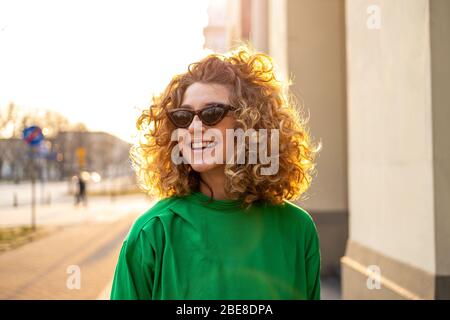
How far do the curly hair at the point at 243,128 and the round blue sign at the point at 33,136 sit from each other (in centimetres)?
1122

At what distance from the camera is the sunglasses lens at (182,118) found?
1.84 metres

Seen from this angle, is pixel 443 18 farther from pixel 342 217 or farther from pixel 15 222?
pixel 15 222

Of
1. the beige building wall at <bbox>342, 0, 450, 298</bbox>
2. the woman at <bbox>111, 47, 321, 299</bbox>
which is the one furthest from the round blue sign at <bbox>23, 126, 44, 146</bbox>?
the woman at <bbox>111, 47, 321, 299</bbox>

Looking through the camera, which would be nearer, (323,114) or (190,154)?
(190,154)

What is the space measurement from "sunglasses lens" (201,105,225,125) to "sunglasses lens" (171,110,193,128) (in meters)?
0.06

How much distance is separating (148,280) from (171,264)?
4.6 inches

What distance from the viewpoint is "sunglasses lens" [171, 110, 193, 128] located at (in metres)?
1.84

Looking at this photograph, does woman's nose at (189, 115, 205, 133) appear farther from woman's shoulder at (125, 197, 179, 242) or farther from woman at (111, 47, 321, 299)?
woman's shoulder at (125, 197, 179, 242)

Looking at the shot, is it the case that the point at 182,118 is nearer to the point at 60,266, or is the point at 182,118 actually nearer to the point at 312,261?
the point at 312,261

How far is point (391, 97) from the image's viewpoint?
4051 mm

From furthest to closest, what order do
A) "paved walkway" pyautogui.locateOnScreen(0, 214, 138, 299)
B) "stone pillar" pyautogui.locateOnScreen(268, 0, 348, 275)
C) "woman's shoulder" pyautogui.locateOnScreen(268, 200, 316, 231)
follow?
"stone pillar" pyautogui.locateOnScreen(268, 0, 348, 275) < "paved walkway" pyautogui.locateOnScreen(0, 214, 138, 299) < "woman's shoulder" pyautogui.locateOnScreen(268, 200, 316, 231)

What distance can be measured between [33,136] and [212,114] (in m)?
11.7

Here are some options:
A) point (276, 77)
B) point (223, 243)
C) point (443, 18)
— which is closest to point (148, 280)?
point (223, 243)

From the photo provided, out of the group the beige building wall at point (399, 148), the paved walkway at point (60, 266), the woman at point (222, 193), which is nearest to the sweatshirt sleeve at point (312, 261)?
the woman at point (222, 193)
